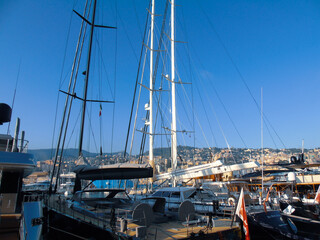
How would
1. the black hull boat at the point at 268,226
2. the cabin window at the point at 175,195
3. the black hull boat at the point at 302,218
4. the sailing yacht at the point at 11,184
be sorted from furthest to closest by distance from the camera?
the cabin window at the point at 175,195
the black hull boat at the point at 268,226
the black hull boat at the point at 302,218
the sailing yacht at the point at 11,184

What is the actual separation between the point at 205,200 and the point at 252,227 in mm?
3399

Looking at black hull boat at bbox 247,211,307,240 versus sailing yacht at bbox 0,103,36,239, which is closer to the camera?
sailing yacht at bbox 0,103,36,239

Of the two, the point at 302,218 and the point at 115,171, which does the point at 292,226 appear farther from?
the point at 115,171

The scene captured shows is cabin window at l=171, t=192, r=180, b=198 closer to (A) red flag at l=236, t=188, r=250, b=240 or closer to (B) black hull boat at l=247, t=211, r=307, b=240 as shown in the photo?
(B) black hull boat at l=247, t=211, r=307, b=240

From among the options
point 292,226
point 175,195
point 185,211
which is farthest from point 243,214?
point 175,195

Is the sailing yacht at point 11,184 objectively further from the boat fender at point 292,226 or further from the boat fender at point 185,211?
the boat fender at point 292,226

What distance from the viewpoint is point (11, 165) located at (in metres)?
8.73

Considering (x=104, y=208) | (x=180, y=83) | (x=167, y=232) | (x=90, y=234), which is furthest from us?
(x=180, y=83)

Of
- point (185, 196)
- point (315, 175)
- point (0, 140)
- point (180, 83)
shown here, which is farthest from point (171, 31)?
point (315, 175)

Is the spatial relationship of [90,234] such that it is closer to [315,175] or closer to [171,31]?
[171,31]

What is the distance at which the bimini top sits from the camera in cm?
1133

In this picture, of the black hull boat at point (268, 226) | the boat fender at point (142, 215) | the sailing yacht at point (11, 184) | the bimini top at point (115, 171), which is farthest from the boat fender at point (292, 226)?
the sailing yacht at point (11, 184)

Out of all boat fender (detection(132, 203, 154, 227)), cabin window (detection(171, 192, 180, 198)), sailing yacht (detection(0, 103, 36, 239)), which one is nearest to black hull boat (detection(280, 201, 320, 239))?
cabin window (detection(171, 192, 180, 198))

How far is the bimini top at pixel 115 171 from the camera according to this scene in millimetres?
11332
